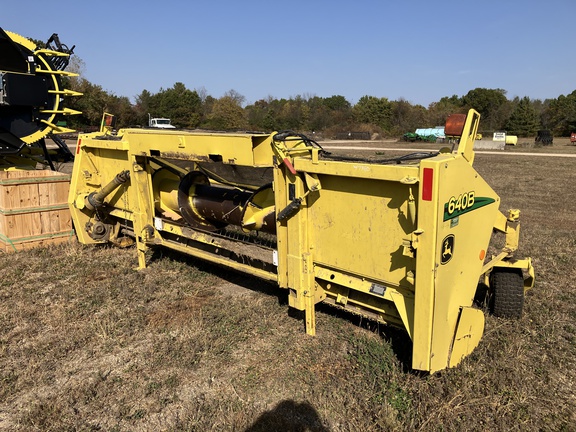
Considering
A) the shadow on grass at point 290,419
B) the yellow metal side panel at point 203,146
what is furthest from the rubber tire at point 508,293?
the yellow metal side panel at point 203,146

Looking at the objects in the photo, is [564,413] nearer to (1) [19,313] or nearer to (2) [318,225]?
(2) [318,225]

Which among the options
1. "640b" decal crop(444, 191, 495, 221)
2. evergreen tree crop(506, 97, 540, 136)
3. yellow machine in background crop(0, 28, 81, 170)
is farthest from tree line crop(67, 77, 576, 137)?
"640b" decal crop(444, 191, 495, 221)

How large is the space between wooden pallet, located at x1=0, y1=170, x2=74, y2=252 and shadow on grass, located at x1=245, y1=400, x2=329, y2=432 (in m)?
4.95

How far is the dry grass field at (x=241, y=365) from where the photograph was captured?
9.09 ft

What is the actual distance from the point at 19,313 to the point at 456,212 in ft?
13.1

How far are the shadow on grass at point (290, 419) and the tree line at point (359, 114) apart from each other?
46773mm

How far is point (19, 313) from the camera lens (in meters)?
4.25

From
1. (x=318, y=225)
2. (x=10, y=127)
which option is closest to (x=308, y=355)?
(x=318, y=225)

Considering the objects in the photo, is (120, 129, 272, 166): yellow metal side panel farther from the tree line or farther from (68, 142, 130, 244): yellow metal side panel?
the tree line

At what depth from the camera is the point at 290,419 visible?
2.79m

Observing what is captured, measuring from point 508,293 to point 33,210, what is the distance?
6.02 metres

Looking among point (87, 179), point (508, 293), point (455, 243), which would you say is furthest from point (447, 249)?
point (87, 179)

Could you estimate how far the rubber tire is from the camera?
385cm

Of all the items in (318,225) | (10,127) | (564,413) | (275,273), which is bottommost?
(564,413)
